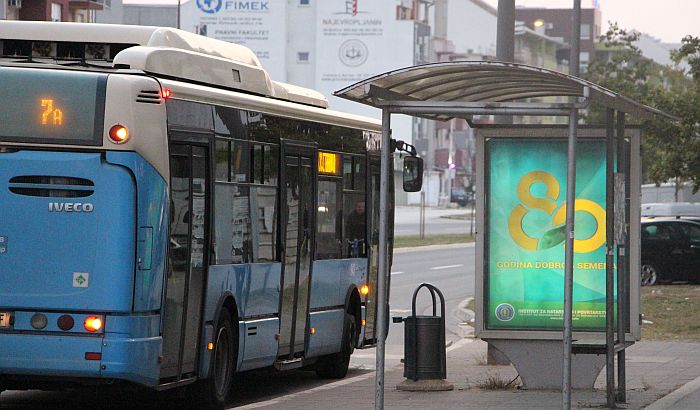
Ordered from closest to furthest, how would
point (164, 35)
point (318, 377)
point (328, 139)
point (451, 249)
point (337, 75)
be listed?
point (164, 35), point (328, 139), point (318, 377), point (451, 249), point (337, 75)

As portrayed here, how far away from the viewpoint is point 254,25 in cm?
12531

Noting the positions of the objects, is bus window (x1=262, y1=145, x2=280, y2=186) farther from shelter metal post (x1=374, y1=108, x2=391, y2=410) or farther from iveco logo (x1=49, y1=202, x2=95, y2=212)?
iveco logo (x1=49, y1=202, x2=95, y2=212)

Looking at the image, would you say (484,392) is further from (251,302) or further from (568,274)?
(568,274)

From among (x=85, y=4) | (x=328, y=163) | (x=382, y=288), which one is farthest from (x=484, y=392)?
(x=85, y=4)

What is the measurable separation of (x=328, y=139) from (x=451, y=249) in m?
38.9

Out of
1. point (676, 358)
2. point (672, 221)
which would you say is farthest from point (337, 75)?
point (676, 358)

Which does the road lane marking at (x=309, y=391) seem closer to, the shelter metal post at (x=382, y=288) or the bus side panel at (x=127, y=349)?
the bus side panel at (x=127, y=349)

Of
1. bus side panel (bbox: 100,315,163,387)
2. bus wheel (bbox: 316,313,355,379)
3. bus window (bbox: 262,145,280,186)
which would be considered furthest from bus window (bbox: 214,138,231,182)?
bus wheel (bbox: 316,313,355,379)

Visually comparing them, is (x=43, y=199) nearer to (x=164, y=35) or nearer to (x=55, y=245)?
(x=55, y=245)

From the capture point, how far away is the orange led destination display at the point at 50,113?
11.5m

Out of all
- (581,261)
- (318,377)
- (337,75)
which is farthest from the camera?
(337,75)

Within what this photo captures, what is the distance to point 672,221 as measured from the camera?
34.8 meters

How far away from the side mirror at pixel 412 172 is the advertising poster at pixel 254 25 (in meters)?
108

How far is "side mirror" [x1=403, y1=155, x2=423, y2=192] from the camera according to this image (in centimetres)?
1638
